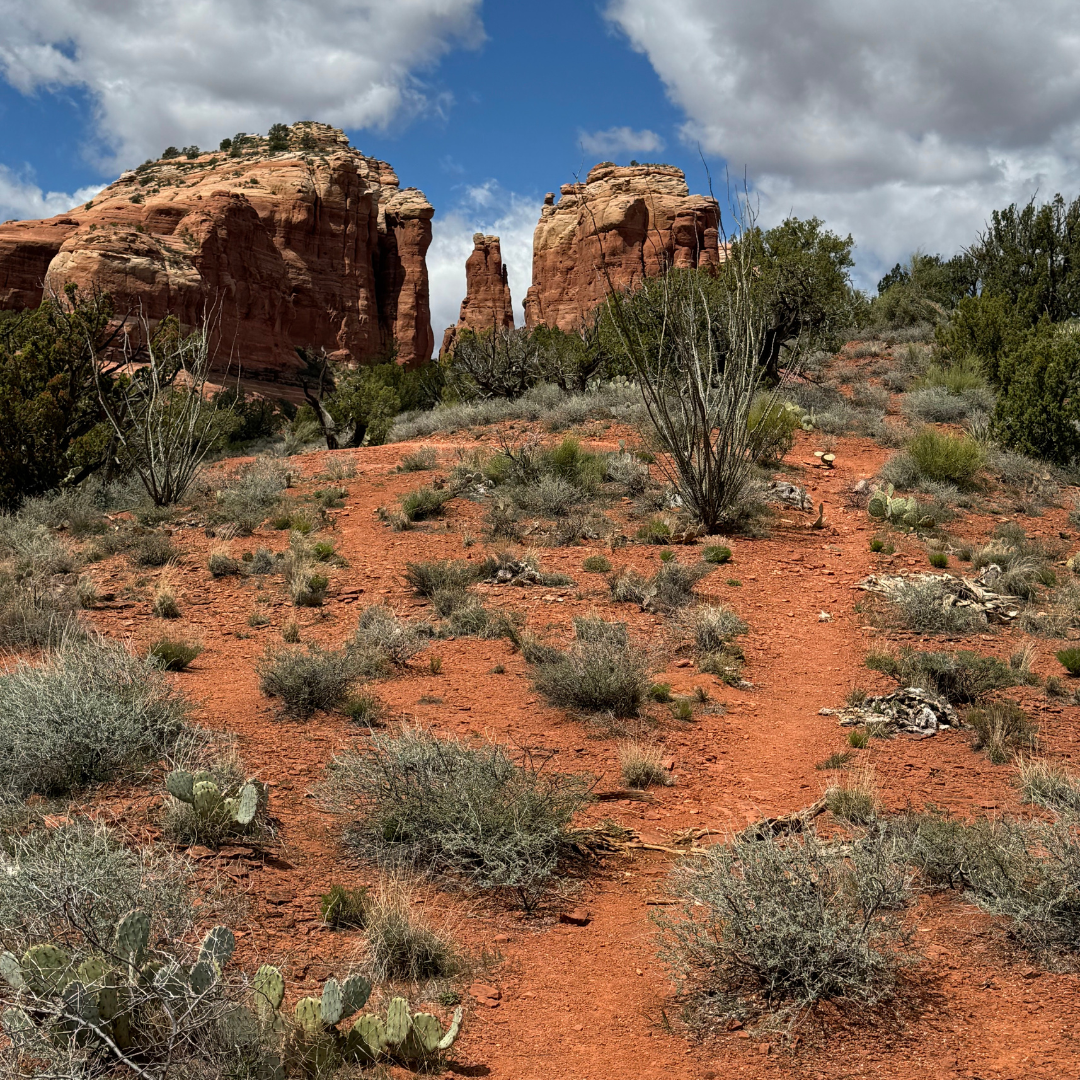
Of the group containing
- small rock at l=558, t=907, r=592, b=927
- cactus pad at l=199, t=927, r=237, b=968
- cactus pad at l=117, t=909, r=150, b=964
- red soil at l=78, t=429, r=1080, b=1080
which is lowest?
small rock at l=558, t=907, r=592, b=927

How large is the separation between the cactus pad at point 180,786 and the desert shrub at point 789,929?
235cm

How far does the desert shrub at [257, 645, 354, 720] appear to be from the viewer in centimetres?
628

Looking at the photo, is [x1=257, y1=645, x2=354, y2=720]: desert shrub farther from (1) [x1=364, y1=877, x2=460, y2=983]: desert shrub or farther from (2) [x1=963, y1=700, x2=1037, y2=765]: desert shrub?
(2) [x1=963, y1=700, x2=1037, y2=765]: desert shrub

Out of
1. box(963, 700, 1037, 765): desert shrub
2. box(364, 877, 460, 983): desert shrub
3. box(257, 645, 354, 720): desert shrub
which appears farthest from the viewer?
box(257, 645, 354, 720): desert shrub

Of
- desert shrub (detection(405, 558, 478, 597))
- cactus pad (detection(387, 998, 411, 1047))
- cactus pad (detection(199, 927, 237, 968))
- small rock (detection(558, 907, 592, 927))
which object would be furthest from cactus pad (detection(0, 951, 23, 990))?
desert shrub (detection(405, 558, 478, 597))

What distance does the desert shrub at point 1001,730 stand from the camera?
5938 mm

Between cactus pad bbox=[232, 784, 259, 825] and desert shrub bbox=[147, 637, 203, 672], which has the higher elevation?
desert shrub bbox=[147, 637, 203, 672]

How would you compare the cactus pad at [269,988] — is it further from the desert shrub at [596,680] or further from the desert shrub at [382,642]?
the desert shrub at [382,642]

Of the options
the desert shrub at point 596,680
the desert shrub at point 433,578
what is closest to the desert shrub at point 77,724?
the desert shrub at point 596,680

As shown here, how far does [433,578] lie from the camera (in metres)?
9.70

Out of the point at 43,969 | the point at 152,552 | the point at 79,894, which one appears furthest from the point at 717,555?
the point at 43,969

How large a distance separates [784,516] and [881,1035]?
10162 mm

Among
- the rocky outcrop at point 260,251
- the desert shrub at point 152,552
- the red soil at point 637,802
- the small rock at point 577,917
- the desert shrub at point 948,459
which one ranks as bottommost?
the small rock at point 577,917

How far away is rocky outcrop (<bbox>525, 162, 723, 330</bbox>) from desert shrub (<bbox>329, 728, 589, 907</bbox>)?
155 ft
